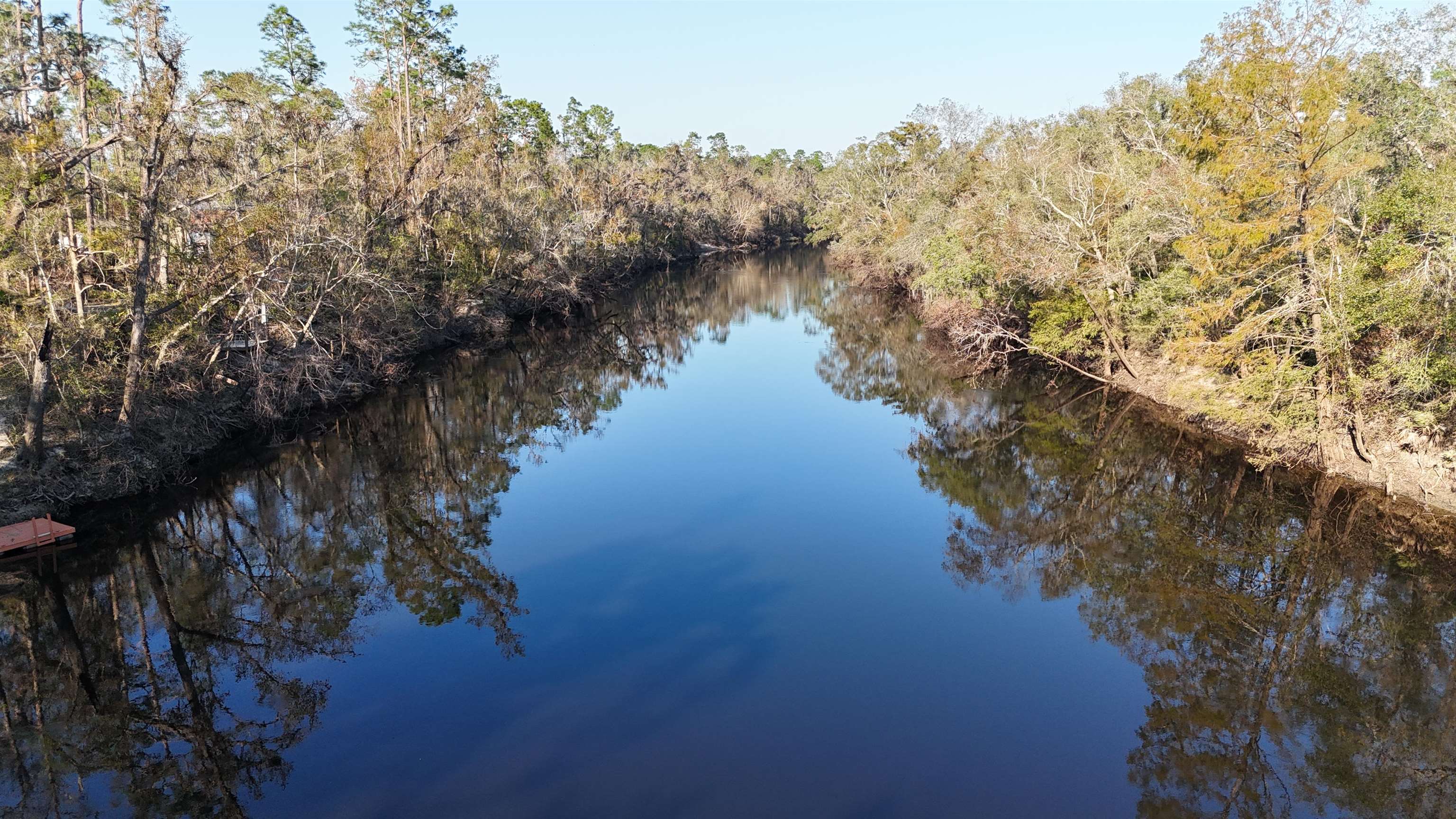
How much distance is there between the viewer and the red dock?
15.6 metres

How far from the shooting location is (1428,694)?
1185 cm

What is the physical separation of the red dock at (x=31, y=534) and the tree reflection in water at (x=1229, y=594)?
19.2m

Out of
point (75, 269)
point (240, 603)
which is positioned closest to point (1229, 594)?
point (240, 603)

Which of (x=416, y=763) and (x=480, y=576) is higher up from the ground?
(x=480, y=576)

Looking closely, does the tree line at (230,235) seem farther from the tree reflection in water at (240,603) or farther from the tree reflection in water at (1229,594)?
the tree reflection in water at (1229,594)

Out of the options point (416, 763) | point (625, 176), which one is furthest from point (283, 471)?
point (625, 176)

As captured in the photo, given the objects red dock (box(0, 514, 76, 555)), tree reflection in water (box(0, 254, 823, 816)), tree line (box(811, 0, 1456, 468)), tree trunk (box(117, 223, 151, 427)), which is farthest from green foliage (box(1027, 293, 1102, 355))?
red dock (box(0, 514, 76, 555))

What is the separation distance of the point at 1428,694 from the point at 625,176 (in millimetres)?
56167

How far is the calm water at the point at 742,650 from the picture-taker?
10.3m

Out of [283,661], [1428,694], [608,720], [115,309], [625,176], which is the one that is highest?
[625,176]

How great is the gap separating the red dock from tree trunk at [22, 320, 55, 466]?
6.57 feet

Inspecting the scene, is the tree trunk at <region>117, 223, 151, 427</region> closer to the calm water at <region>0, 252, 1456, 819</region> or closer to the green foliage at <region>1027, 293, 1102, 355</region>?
the calm water at <region>0, 252, 1456, 819</region>

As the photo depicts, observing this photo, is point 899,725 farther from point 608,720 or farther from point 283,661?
point 283,661

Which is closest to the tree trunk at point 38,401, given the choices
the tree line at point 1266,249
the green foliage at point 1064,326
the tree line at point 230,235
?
the tree line at point 230,235
